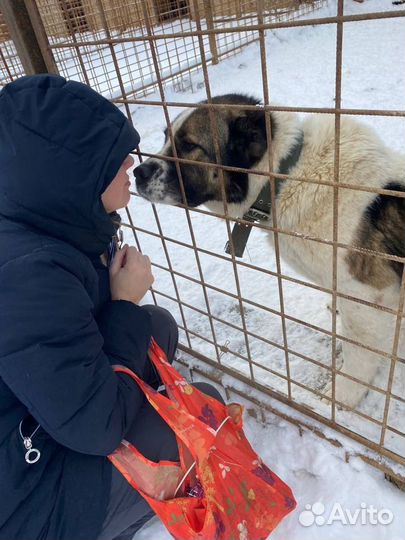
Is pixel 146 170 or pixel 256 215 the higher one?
pixel 146 170

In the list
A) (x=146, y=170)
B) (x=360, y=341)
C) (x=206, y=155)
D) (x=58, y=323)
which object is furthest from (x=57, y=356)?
(x=360, y=341)

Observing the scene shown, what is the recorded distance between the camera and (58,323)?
0.99 m

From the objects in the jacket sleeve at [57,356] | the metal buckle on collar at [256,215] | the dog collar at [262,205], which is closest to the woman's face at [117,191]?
the jacket sleeve at [57,356]

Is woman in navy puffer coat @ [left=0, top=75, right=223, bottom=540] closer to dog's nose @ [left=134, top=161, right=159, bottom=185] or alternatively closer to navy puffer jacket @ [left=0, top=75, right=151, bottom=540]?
navy puffer jacket @ [left=0, top=75, right=151, bottom=540]

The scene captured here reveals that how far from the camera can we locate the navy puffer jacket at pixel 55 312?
0.97 m

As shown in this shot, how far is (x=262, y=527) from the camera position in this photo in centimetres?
135

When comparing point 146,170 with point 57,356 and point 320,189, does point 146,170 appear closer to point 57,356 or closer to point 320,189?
point 320,189

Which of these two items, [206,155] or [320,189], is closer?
[320,189]

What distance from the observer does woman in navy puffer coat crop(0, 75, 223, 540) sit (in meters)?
0.97

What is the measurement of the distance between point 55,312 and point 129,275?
45cm

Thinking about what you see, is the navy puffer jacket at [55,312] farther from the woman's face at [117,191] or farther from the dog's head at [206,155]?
the dog's head at [206,155]

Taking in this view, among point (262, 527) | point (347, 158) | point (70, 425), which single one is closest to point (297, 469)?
point (262, 527)

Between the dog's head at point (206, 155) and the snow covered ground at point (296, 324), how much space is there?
0.89 m

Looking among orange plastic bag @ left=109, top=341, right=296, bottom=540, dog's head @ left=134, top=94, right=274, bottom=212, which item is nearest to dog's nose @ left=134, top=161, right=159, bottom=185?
dog's head @ left=134, top=94, right=274, bottom=212
